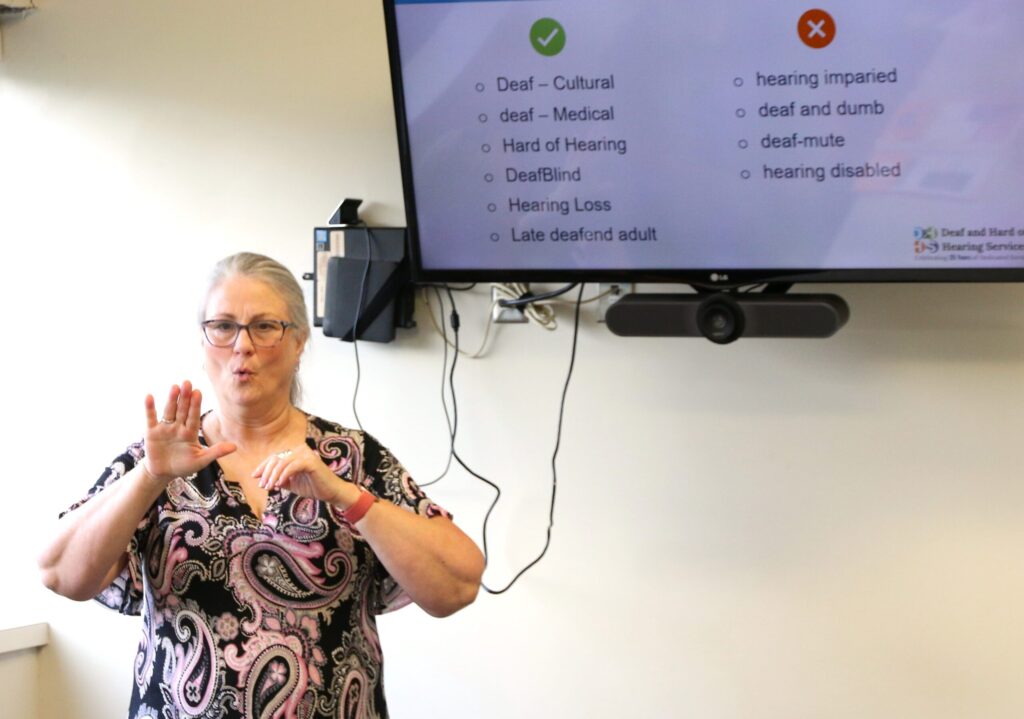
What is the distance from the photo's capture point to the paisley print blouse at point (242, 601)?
181 centimetres

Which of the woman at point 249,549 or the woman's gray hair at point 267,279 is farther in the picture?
the woman's gray hair at point 267,279

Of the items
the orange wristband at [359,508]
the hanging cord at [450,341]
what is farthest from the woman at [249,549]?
the hanging cord at [450,341]

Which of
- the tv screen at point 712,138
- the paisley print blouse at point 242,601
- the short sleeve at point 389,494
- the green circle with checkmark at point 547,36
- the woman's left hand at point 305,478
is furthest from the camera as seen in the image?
the green circle with checkmark at point 547,36

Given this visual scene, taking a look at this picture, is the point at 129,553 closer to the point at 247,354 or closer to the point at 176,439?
the point at 176,439

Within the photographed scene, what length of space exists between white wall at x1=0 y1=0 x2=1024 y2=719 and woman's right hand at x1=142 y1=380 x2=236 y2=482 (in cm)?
105

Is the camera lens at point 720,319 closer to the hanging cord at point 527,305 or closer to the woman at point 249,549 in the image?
the hanging cord at point 527,305

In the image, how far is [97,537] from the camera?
1.76 meters

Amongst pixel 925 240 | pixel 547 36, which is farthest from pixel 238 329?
pixel 925 240

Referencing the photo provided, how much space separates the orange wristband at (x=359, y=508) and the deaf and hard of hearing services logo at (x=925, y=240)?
1.07 metres

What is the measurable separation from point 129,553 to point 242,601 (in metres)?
0.19

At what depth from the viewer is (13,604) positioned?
3125mm

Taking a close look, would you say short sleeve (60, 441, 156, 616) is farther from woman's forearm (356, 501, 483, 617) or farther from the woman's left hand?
woman's forearm (356, 501, 483, 617)

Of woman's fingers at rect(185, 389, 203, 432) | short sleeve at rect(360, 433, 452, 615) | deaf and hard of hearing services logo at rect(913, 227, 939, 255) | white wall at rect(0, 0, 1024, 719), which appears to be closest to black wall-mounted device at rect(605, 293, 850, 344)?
deaf and hard of hearing services logo at rect(913, 227, 939, 255)

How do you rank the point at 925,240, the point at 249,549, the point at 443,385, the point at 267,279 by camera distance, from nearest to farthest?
the point at 249,549 < the point at 267,279 < the point at 925,240 < the point at 443,385
